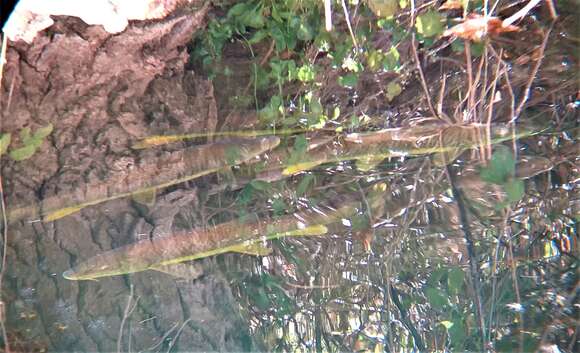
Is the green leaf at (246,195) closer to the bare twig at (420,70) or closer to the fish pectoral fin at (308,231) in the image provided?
the fish pectoral fin at (308,231)

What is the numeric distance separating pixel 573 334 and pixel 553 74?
84 cm

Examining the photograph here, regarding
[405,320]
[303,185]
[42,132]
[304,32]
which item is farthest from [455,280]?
[42,132]

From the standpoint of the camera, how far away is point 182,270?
2082 millimetres

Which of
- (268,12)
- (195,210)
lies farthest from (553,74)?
(195,210)

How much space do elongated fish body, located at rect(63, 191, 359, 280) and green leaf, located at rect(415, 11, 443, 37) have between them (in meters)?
0.64

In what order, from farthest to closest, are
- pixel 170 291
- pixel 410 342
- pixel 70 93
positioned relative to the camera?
pixel 410 342 < pixel 170 291 < pixel 70 93

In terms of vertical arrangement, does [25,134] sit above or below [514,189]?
above

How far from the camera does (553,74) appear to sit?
6.97 ft

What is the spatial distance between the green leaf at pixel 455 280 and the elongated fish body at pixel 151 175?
2.40ft

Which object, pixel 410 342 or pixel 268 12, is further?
pixel 410 342

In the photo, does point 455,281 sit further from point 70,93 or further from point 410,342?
point 70,93

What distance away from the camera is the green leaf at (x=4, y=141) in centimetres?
187

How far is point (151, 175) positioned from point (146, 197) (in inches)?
2.9

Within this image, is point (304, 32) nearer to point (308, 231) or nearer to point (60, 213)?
point (308, 231)
